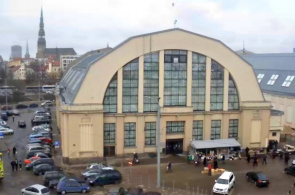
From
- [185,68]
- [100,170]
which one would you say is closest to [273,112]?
[185,68]

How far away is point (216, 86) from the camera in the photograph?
41.8 meters

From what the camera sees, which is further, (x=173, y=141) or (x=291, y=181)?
(x=173, y=141)

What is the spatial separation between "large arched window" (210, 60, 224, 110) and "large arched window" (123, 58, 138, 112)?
330 inches

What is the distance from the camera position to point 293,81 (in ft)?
192

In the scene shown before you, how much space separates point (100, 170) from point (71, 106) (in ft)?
25.8

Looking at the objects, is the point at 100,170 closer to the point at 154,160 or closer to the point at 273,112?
the point at 154,160

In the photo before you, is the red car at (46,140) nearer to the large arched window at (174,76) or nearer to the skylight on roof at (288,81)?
the large arched window at (174,76)

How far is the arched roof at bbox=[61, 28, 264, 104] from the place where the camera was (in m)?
38.1

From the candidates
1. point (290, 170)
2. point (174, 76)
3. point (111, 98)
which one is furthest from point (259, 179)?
point (111, 98)

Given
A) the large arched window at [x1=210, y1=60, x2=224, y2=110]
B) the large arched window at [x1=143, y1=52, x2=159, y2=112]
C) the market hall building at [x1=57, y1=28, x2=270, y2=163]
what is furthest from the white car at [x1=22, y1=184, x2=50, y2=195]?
the large arched window at [x1=210, y1=60, x2=224, y2=110]

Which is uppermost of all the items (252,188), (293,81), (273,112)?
(293,81)

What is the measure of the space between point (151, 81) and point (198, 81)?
5.16m

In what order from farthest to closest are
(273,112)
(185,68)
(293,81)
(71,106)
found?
(293,81), (273,112), (185,68), (71,106)

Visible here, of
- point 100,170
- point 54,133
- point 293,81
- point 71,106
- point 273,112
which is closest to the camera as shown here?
point 100,170
